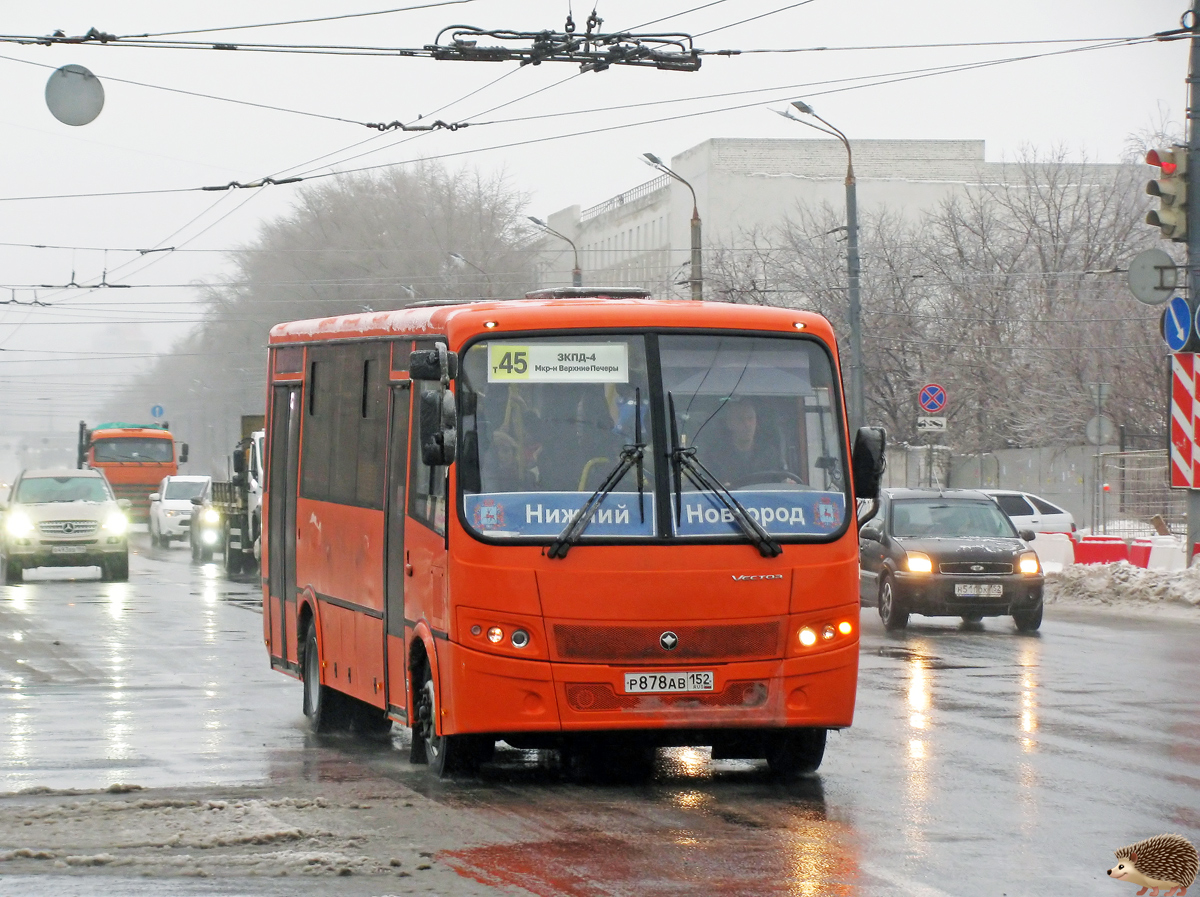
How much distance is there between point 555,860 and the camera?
7766mm

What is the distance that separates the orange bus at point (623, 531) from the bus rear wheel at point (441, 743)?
0.07 ft

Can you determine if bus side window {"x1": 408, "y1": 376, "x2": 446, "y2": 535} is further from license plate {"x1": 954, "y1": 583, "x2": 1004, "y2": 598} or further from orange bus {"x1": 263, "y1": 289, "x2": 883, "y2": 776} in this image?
license plate {"x1": 954, "y1": 583, "x2": 1004, "y2": 598}

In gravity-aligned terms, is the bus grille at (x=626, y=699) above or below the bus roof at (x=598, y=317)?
below

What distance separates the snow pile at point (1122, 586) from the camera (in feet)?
79.5

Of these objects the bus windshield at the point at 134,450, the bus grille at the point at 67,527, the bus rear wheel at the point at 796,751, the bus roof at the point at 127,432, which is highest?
the bus roof at the point at 127,432

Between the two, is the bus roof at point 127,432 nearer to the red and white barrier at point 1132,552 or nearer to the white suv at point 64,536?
the white suv at point 64,536

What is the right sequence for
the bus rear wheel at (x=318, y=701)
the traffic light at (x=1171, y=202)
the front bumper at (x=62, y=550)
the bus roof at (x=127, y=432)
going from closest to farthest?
the bus rear wheel at (x=318, y=701)
the traffic light at (x=1171, y=202)
the front bumper at (x=62, y=550)
the bus roof at (x=127, y=432)

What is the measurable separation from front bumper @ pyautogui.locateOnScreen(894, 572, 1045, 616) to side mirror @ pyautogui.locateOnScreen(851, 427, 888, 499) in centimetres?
1129

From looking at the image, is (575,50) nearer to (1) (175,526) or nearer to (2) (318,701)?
(2) (318,701)

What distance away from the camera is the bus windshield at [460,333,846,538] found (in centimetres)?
982

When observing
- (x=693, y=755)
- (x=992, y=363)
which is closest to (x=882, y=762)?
(x=693, y=755)

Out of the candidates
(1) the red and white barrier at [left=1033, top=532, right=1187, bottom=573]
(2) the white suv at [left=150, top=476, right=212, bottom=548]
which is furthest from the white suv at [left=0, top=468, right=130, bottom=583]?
(2) the white suv at [left=150, top=476, right=212, bottom=548]

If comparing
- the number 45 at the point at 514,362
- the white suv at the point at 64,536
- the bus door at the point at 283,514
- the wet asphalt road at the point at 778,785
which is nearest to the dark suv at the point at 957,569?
the wet asphalt road at the point at 778,785

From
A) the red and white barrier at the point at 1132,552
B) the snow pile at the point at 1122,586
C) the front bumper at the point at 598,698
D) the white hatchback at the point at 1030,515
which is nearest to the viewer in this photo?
the front bumper at the point at 598,698
